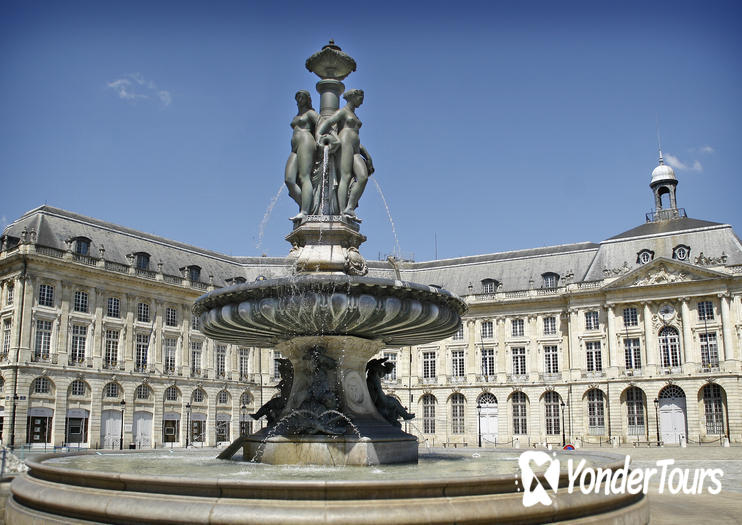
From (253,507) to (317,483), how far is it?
28.1 inches

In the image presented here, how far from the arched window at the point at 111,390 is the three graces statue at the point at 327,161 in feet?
132

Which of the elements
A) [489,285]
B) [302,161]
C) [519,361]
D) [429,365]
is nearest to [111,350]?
[429,365]

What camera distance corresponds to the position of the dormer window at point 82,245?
1982 inches

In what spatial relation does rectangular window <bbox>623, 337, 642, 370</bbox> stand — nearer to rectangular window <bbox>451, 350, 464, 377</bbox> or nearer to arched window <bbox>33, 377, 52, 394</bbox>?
rectangular window <bbox>451, 350, 464, 377</bbox>

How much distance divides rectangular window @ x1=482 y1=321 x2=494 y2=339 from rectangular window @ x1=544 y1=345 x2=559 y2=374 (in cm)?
496

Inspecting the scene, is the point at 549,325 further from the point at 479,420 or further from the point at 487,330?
the point at 479,420

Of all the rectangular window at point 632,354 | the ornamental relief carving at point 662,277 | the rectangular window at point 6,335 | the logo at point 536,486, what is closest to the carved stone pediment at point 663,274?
the ornamental relief carving at point 662,277

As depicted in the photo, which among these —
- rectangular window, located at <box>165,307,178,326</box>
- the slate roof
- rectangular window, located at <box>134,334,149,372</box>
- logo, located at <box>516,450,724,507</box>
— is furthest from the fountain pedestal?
rectangular window, located at <box>165,307,178,326</box>

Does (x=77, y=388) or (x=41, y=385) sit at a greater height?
(x=41, y=385)

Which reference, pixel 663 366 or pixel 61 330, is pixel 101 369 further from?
pixel 663 366

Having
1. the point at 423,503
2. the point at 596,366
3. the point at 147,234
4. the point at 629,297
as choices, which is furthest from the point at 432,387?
the point at 423,503

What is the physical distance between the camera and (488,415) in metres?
61.7

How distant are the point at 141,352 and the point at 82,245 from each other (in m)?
8.97

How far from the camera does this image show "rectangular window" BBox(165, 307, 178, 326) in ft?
183
